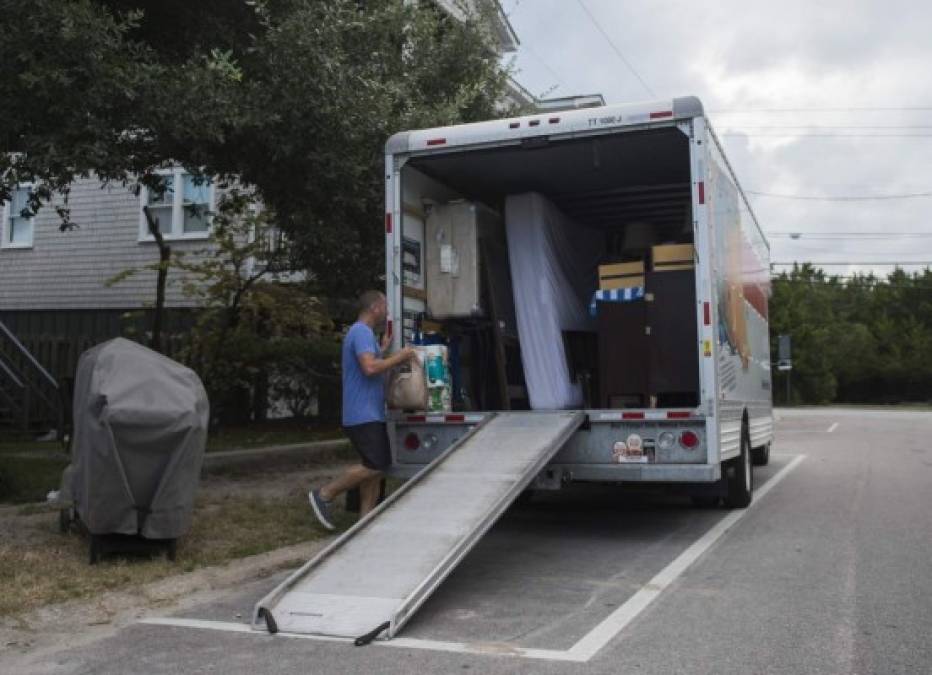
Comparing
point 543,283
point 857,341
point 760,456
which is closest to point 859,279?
point 857,341

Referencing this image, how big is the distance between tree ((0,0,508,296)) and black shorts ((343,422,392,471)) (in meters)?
2.72

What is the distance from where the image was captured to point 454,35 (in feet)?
42.9

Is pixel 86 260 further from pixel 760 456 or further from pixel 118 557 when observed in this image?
pixel 118 557

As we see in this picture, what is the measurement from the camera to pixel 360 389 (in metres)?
7.56

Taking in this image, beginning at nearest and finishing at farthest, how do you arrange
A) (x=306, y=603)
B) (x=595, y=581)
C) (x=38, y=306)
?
(x=306, y=603), (x=595, y=581), (x=38, y=306)

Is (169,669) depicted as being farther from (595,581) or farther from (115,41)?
(115,41)

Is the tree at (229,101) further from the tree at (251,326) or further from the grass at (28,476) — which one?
the grass at (28,476)

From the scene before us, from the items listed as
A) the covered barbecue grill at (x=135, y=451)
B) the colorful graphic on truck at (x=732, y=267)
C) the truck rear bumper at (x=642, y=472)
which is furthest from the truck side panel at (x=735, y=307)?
the covered barbecue grill at (x=135, y=451)

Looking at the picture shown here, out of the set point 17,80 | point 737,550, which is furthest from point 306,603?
point 17,80

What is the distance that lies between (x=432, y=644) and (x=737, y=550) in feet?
11.1

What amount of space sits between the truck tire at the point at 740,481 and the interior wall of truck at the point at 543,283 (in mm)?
1017

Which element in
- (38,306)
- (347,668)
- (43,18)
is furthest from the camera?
(38,306)

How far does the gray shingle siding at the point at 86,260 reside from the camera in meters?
20.4

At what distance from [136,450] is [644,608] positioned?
3520 millimetres
